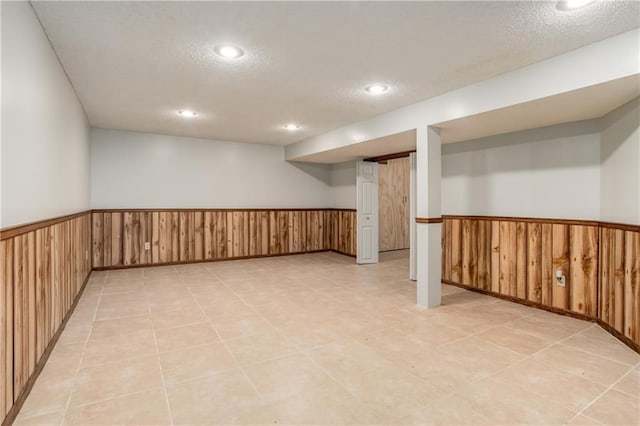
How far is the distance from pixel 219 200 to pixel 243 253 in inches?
46.0

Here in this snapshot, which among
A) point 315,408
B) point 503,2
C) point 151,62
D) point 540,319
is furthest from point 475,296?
point 151,62

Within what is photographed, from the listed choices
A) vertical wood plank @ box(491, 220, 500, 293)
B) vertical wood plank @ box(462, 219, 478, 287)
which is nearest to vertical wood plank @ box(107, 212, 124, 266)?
vertical wood plank @ box(462, 219, 478, 287)

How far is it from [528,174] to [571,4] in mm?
2320

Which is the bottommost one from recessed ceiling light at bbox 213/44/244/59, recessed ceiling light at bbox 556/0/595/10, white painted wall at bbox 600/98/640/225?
white painted wall at bbox 600/98/640/225

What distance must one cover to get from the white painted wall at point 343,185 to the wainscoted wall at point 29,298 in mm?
5146

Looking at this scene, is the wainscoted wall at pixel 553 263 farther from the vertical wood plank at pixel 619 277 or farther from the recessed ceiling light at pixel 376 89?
the recessed ceiling light at pixel 376 89

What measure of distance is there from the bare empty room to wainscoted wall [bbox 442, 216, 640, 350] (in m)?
0.02

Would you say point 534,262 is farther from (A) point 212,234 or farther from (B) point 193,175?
(B) point 193,175

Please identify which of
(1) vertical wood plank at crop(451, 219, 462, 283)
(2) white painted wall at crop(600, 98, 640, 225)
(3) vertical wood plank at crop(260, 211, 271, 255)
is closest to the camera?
(2) white painted wall at crop(600, 98, 640, 225)

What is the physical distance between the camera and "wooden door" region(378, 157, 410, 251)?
7.86 metres

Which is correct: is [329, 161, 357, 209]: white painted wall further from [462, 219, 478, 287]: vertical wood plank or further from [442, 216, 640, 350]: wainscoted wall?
[462, 219, 478, 287]: vertical wood plank

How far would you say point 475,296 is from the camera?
424 centimetres

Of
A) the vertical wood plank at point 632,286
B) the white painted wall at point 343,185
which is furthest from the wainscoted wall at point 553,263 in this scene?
the white painted wall at point 343,185

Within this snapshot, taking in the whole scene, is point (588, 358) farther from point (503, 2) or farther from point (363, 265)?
point (363, 265)
